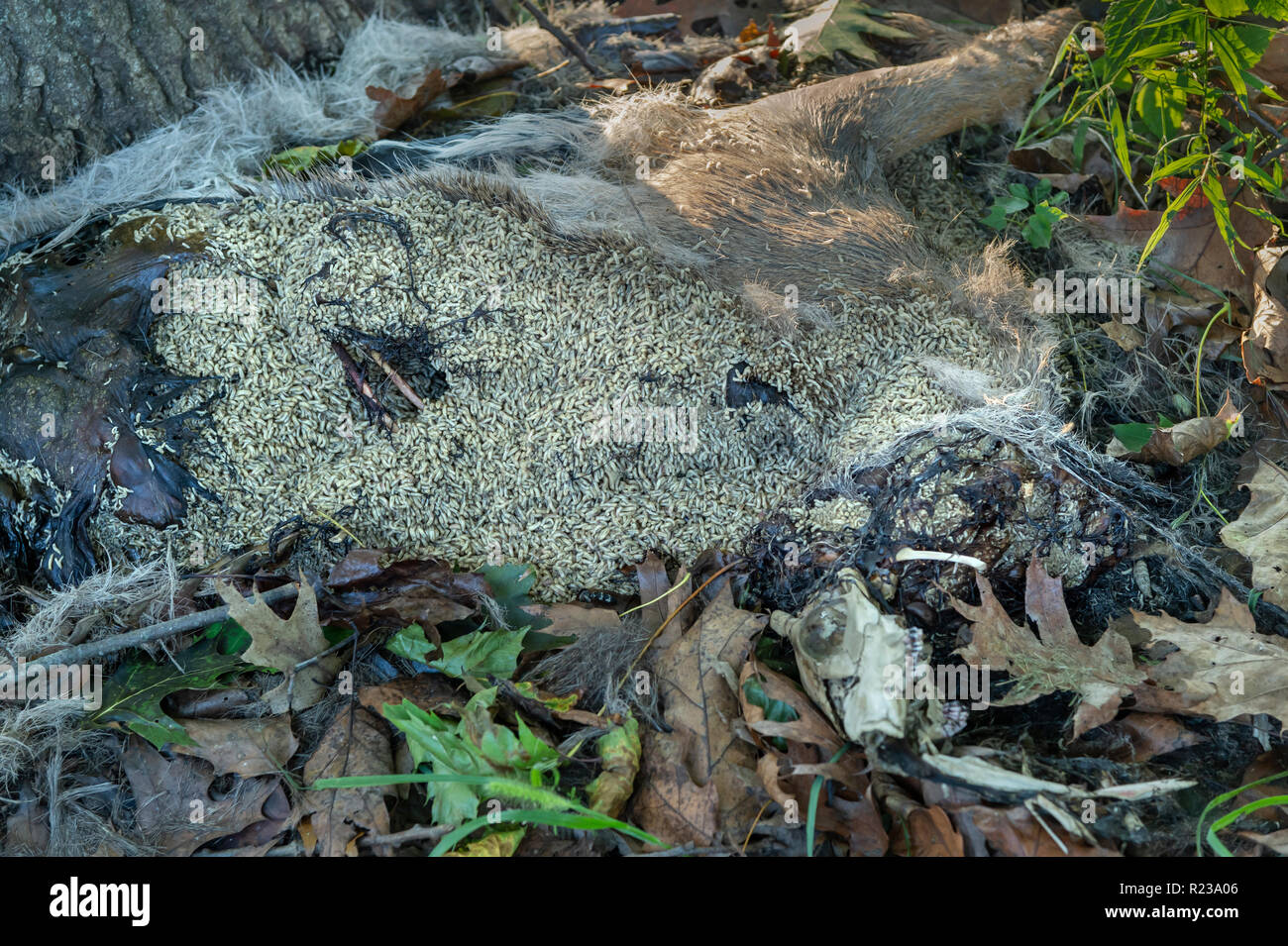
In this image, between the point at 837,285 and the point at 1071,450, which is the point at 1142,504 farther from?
the point at 837,285

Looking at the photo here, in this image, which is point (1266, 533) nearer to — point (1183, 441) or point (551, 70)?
point (1183, 441)

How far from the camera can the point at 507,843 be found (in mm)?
2527

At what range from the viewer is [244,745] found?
282 cm

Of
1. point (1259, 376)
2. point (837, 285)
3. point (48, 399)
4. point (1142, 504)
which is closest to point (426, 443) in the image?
point (48, 399)

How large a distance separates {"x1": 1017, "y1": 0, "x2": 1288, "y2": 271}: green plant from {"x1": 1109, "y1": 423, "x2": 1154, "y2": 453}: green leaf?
2.04 feet

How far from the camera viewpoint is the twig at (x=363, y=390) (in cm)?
305

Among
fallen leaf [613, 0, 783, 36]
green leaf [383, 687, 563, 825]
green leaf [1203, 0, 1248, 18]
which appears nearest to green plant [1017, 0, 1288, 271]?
green leaf [1203, 0, 1248, 18]

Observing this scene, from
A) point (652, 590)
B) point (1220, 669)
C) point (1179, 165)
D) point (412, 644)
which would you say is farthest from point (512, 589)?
point (1179, 165)

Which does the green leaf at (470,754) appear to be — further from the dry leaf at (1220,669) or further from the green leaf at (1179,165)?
the green leaf at (1179,165)

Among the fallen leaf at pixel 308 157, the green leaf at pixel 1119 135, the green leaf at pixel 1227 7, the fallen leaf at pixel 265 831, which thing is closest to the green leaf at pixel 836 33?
the green leaf at pixel 1119 135

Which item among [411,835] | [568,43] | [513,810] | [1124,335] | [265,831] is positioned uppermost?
[568,43]

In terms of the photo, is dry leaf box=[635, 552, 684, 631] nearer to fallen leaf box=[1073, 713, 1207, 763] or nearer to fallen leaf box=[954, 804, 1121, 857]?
fallen leaf box=[954, 804, 1121, 857]

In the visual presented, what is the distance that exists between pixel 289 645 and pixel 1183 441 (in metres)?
3.10

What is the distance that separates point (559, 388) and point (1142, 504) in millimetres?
2025
